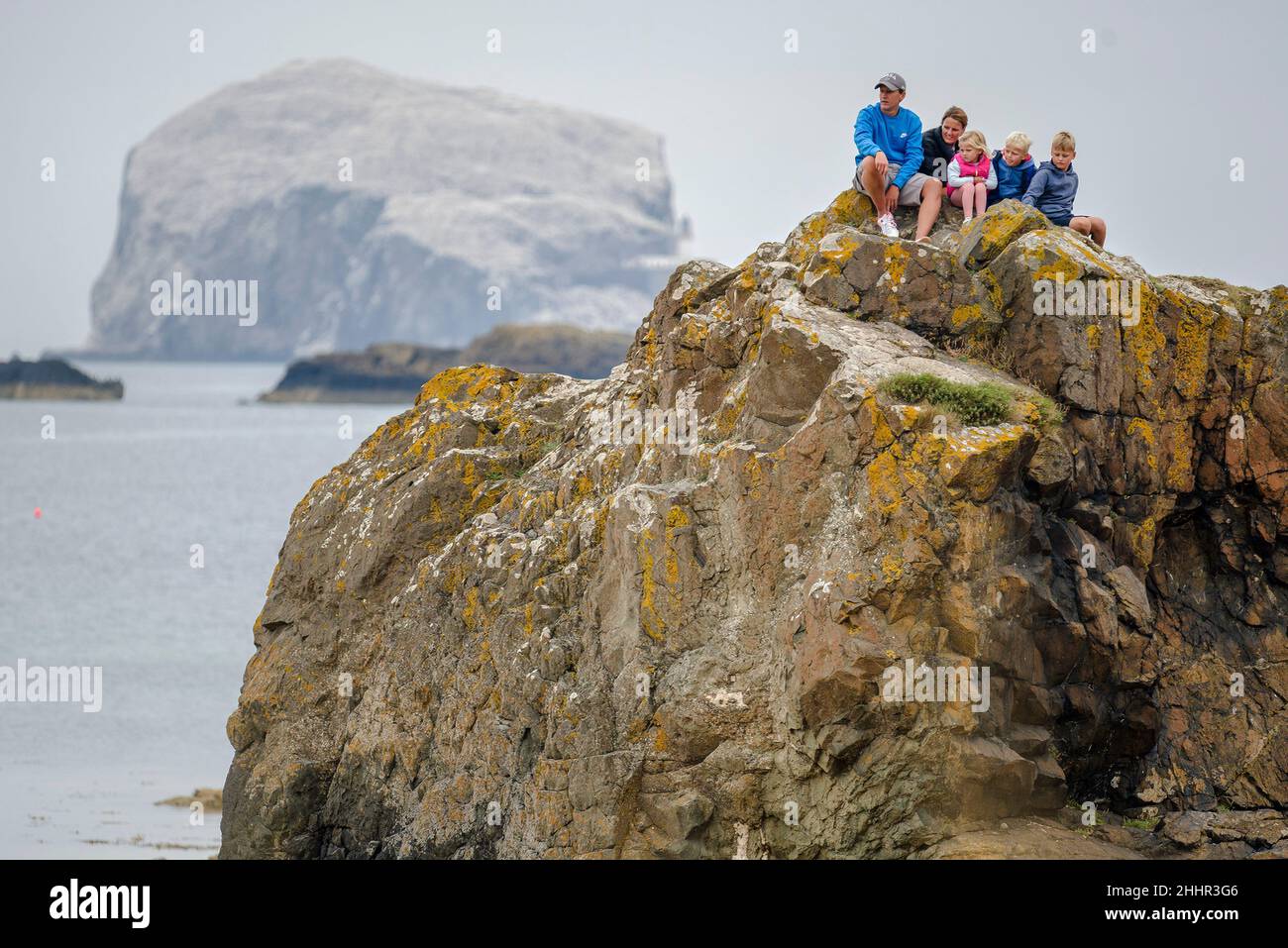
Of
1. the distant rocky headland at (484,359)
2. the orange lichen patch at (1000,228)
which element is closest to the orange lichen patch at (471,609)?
the orange lichen patch at (1000,228)

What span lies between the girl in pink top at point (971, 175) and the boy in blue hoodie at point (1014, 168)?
109mm

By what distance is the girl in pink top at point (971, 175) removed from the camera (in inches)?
832

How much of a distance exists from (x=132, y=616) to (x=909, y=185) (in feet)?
181

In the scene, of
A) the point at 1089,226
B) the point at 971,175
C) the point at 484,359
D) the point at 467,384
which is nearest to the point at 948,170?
the point at 971,175

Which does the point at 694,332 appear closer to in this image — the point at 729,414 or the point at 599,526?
the point at 729,414

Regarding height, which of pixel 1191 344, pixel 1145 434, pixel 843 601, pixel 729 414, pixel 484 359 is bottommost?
pixel 843 601

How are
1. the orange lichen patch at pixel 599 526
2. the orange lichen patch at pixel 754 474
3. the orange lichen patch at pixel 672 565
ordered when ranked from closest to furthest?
the orange lichen patch at pixel 754 474 < the orange lichen patch at pixel 672 565 < the orange lichen patch at pixel 599 526

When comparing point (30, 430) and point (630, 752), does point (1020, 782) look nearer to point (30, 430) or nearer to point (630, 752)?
point (630, 752)

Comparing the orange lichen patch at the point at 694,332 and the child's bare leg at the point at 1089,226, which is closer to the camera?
the orange lichen patch at the point at 694,332

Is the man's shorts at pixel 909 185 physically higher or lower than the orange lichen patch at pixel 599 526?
higher

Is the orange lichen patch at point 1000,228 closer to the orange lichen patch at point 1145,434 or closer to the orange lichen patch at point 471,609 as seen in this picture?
the orange lichen patch at point 1145,434

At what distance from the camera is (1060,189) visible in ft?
69.4
